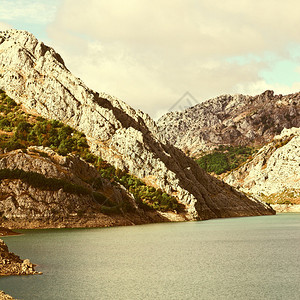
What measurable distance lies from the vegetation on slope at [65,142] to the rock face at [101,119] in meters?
4.27

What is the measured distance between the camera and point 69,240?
85.4 meters

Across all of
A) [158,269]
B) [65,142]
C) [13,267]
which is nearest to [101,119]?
[65,142]

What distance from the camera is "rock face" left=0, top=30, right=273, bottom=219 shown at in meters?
159

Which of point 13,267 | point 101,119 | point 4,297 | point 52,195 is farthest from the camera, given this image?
point 101,119

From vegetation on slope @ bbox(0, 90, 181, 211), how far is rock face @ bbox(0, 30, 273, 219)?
427 cm

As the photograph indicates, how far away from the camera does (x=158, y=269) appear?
5406 centimetres

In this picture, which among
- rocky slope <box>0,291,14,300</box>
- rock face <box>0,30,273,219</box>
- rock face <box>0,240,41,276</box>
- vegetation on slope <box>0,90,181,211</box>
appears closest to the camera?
rocky slope <box>0,291,14,300</box>

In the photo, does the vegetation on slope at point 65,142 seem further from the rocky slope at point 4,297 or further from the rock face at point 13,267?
the rocky slope at point 4,297

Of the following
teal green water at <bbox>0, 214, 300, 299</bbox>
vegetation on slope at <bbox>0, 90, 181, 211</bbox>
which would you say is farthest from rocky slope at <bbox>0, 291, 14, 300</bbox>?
vegetation on slope at <bbox>0, 90, 181, 211</bbox>

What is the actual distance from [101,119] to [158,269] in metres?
119

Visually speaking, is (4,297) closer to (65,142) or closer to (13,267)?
(13,267)

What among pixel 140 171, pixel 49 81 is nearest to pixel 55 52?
Answer: pixel 49 81

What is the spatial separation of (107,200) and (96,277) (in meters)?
82.2

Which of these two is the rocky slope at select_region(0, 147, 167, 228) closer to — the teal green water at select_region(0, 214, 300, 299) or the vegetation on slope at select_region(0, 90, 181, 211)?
the vegetation on slope at select_region(0, 90, 181, 211)
